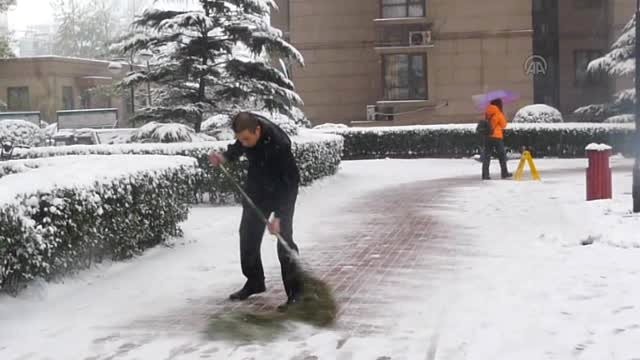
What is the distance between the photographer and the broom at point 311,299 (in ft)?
20.3

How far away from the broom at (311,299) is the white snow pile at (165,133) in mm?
8050

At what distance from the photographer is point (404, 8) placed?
33031 millimetres

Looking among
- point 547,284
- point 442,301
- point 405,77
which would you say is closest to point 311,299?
point 442,301

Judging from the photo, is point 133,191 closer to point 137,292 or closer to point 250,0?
point 137,292

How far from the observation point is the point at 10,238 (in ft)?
21.2

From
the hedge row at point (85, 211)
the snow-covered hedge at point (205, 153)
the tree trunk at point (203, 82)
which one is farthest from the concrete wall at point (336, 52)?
the hedge row at point (85, 211)

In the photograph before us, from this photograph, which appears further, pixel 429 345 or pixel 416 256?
pixel 416 256

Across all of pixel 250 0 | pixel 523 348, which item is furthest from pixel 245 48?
pixel 523 348

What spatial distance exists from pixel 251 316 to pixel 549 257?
11.4 ft

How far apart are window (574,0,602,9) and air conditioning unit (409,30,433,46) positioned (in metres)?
7.82

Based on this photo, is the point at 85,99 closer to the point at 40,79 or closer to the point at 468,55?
the point at 40,79

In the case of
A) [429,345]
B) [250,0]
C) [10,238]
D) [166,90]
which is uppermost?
[250,0]

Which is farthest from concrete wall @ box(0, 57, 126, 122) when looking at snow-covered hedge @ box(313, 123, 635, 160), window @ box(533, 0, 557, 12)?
snow-covered hedge @ box(313, 123, 635, 160)

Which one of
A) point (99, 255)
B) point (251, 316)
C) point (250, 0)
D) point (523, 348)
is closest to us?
point (523, 348)
